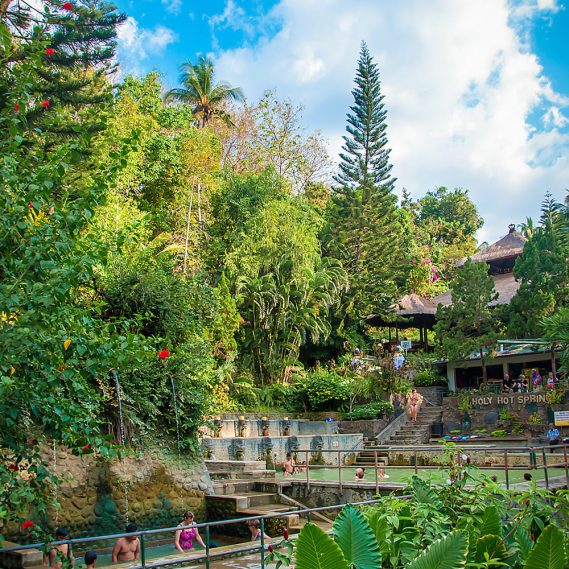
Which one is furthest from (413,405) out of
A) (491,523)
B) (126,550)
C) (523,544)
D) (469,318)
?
(523,544)

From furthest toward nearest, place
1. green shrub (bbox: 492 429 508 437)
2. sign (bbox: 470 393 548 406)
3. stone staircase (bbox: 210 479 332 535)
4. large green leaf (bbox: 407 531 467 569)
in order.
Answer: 1. sign (bbox: 470 393 548 406)
2. green shrub (bbox: 492 429 508 437)
3. stone staircase (bbox: 210 479 332 535)
4. large green leaf (bbox: 407 531 467 569)

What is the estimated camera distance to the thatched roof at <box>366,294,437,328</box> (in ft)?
93.6

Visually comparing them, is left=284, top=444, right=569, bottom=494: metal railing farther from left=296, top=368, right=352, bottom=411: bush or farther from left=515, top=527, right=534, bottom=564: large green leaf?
left=515, top=527, right=534, bottom=564: large green leaf

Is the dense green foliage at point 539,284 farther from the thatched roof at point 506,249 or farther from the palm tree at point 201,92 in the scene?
the palm tree at point 201,92

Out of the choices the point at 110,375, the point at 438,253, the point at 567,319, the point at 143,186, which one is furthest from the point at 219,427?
the point at 438,253

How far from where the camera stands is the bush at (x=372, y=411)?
→ 21266 millimetres

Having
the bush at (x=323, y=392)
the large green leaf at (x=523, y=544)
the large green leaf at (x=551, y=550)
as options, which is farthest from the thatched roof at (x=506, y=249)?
the large green leaf at (x=551, y=550)

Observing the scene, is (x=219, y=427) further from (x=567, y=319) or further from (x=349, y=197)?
(x=349, y=197)

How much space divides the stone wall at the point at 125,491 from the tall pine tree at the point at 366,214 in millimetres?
16611

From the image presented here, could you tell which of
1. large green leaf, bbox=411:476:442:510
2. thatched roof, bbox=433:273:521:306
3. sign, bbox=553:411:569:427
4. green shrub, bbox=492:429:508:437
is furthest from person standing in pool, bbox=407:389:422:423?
large green leaf, bbox=411:476:442:510

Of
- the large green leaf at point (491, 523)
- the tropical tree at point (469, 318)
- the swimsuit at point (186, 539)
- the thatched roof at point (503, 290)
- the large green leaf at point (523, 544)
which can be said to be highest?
the thatched roof at point (503, 290)

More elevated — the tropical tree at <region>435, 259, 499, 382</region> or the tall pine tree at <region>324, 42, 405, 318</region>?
the tall pine tree at <region>324, 42, 405, 318</region>

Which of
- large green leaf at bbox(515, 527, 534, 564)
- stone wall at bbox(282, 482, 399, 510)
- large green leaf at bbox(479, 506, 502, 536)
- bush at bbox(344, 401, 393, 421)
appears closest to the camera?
large green leaf at bbox(515, 527, 534, 564)

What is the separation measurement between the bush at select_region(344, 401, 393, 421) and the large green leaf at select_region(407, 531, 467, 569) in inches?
709
